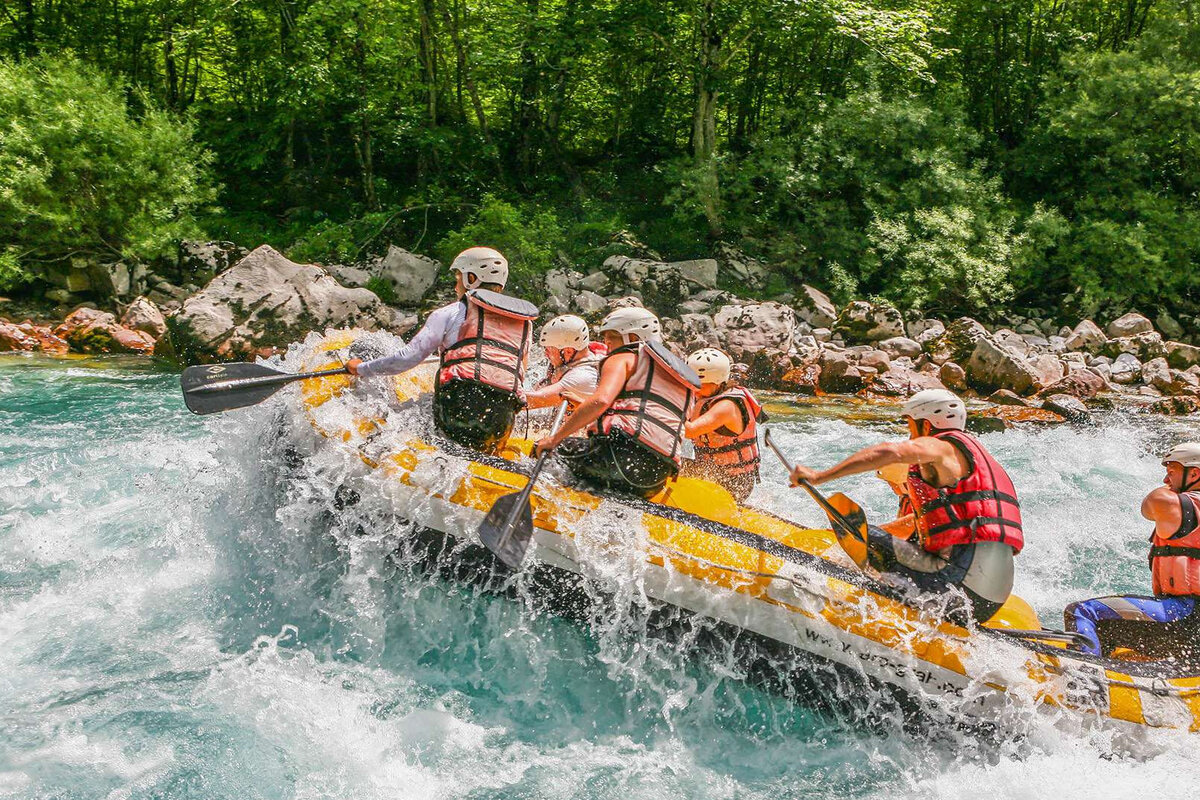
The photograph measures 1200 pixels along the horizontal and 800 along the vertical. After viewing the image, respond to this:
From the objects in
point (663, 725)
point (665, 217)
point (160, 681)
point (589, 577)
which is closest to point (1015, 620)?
point (663, 725)

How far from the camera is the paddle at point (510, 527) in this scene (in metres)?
3.96

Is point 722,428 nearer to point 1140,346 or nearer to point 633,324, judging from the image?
point 633,324

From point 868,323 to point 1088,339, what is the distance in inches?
142

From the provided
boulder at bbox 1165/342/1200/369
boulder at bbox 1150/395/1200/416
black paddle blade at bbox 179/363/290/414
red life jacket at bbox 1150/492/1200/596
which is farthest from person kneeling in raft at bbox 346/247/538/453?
boulder at bbox 1165/342/1200/369

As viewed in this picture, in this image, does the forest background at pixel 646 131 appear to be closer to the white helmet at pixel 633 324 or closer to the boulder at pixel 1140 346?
the boulder at pixel 1140 346

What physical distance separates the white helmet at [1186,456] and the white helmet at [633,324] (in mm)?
2612

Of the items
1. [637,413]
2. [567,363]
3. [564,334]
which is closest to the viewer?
[637,413]

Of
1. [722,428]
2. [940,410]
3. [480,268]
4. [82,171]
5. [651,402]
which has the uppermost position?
[480,268]

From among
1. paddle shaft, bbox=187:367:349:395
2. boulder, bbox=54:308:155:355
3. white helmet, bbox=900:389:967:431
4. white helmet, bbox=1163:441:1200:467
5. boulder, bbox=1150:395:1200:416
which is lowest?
boulder, bbox=54:308:155:355

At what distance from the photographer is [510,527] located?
13.1 feet

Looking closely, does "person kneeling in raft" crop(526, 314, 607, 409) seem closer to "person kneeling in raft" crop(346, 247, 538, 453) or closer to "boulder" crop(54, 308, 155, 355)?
"person kneeling in raft" crop(346, 247, 538, 453)

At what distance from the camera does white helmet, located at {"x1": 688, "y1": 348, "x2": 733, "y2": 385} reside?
5.15 meters

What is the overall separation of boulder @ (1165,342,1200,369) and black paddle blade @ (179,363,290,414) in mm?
13231

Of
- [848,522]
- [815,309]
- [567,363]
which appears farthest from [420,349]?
[815,309]
